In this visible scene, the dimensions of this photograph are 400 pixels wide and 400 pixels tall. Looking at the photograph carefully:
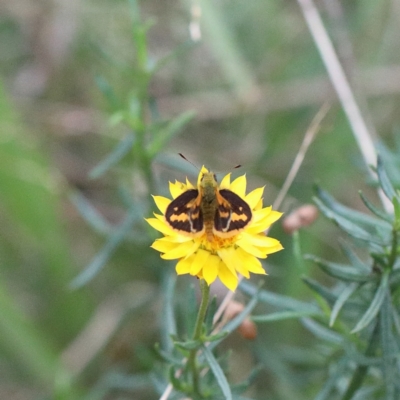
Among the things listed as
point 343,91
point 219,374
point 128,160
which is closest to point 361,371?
point 219,374

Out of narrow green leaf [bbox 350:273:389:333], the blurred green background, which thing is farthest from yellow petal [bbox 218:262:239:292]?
the blurred green background

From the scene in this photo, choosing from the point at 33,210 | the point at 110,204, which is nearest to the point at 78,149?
the point at 110,204

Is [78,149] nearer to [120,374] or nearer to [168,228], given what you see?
[120,374]

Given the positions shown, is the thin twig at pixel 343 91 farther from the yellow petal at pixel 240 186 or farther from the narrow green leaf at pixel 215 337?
the narrow green leaf at pixel 215 337

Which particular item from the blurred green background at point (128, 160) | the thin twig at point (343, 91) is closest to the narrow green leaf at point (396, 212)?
the thin twig at point (343, 91)

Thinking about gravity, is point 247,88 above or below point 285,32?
below

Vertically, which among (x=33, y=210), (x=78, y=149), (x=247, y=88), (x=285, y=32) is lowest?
(x=33, y=210)
